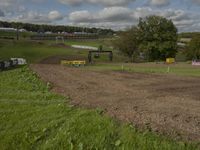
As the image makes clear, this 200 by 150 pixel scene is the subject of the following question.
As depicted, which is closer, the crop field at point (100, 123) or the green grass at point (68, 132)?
the green grass at point (68, 132)

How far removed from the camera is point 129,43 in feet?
371

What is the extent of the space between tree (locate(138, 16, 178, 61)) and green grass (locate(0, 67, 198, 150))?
92175mm

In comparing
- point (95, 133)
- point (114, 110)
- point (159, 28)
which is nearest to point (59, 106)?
point (114, 110)

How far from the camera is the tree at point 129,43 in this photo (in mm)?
111613

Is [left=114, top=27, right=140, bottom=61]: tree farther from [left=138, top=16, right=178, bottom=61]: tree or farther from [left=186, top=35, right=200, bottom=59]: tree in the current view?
[left=186, top=35, right=200, bottom=59]: tree

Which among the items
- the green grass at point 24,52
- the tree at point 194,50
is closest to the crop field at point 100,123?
the green grass at point 24,52

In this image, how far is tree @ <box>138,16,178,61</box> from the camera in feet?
339

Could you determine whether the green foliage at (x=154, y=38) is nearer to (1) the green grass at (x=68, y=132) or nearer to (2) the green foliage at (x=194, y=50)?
(2) the green foliage at (x=194, y=50)

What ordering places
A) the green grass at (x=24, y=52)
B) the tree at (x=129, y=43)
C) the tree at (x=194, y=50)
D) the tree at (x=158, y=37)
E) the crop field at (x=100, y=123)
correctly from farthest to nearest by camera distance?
1. the tree at (x=194, y=50)
2. the tree at (x=129, y=43)
3. the tree at (x=158, y=37)
4. the green grass at (x=24, y=52)
5. the crop field at (x=100, y=123)

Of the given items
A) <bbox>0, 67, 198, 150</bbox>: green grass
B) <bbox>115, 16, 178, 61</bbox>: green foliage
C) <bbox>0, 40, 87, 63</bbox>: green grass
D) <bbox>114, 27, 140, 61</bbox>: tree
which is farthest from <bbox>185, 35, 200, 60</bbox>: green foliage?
<bbox>0, 67, 198, 150</bbox>: green grass

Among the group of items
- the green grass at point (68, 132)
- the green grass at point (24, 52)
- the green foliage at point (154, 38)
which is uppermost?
the green grass at point (68, 132)

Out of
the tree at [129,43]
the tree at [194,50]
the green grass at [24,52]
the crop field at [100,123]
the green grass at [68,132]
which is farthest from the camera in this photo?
the tree at [194,50]

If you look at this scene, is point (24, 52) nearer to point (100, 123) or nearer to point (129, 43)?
point (129, 43)

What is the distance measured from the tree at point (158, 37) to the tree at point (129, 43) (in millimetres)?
3092
